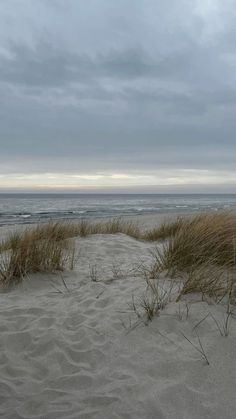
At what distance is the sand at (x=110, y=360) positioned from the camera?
2.50 meters

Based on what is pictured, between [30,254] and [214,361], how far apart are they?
327 cm

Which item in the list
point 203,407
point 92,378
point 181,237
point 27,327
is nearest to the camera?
point 203,407

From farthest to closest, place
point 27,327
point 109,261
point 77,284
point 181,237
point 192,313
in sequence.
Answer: point 109,261, point 181,237, point 77,284, point 27,327, point 192,313

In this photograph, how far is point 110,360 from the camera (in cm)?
301


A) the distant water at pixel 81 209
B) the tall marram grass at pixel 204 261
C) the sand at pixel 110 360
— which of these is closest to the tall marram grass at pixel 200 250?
the tall marram grass at pixel 204 261

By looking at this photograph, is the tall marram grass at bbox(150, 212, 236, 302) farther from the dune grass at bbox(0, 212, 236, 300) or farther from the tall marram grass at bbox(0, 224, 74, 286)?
the tall marram grass at bbox(0, 224, 74, 286)

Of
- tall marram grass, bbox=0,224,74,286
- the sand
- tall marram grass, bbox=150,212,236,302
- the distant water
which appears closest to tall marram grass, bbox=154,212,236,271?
tall marram grass, bbox=150,212,236,302

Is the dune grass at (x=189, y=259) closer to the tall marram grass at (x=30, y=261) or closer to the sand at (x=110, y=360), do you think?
the tall marram grass at (x=30, y=261)

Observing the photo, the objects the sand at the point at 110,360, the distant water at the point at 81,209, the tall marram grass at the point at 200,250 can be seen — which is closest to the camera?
the sand at the point at 110,360

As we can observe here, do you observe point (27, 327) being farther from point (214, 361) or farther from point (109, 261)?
point (109, 261)

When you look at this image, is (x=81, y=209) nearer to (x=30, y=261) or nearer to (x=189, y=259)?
(x=30, y=261)

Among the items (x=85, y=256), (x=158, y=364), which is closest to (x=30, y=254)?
(x=85, y=256)

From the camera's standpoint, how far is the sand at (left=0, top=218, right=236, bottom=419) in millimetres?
2502

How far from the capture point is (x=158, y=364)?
2.88 meters
